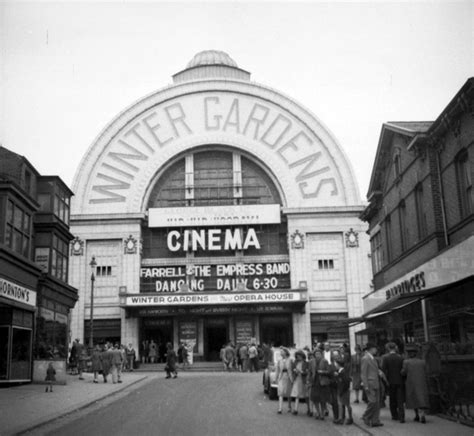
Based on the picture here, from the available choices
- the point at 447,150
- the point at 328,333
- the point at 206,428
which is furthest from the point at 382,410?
the point at 328,333

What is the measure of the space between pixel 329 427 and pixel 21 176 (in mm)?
22075

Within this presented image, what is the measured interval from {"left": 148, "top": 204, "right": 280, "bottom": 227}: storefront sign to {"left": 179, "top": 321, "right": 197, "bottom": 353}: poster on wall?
8.02 m

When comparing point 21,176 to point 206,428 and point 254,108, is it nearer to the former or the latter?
point 206,428

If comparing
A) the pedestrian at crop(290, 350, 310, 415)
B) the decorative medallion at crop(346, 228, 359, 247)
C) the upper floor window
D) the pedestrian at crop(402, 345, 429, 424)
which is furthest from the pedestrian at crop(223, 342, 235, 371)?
the pedestrian at crop(402, 345, 429, 424)

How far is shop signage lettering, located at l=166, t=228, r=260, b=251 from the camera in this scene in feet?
180

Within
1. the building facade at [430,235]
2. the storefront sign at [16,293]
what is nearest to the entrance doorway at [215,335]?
the building facade at [430,235]

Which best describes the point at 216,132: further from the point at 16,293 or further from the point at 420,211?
the point at 16,293

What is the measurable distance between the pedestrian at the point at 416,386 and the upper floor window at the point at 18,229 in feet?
Result: 56.5

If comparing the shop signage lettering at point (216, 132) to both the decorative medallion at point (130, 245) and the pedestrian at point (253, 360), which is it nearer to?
the decorative medallion at point (130, 245)

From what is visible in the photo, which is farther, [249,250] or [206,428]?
[249,250]

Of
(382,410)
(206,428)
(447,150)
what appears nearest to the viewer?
(206,428)

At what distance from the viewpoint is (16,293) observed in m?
26.8

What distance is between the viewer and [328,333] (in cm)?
5394

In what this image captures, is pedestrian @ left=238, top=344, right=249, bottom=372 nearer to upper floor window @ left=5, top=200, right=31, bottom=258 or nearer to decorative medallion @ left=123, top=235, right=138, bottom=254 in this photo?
upper floor window @ left=5, top=200, right=31, bottom=258
